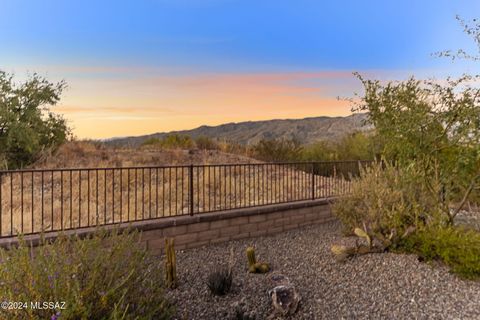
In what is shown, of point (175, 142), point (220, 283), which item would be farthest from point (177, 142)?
point (220, 283)

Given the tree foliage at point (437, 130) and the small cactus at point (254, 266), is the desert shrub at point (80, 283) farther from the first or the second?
the tree foliage at point (437, 130)

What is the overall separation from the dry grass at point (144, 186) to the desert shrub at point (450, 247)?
3684 mm

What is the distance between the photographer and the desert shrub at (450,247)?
4.91m

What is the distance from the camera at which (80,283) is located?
2.72 meters

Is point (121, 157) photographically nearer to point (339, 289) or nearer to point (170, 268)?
point (170, 268)

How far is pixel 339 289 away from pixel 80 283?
10.5 ft

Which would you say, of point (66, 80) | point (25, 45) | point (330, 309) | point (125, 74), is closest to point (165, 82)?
point (125, 74)

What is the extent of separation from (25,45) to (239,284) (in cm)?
909

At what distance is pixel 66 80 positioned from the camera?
56.3 feet

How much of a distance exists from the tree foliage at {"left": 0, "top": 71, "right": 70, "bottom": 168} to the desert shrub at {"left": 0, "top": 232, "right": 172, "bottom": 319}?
1326 centimetres

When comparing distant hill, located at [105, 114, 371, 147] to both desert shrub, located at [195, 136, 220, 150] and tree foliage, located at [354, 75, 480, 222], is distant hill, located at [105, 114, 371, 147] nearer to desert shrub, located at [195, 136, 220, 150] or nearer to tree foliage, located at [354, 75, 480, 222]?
desert shrub, located at [195, 136, 220, 150]

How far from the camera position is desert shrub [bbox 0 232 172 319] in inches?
98.3

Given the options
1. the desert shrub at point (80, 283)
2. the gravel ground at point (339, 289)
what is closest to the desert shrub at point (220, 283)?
the gravel ground at point (339, 289)

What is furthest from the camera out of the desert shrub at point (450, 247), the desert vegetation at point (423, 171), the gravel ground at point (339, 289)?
the desert vegetation at point (423, 171)
